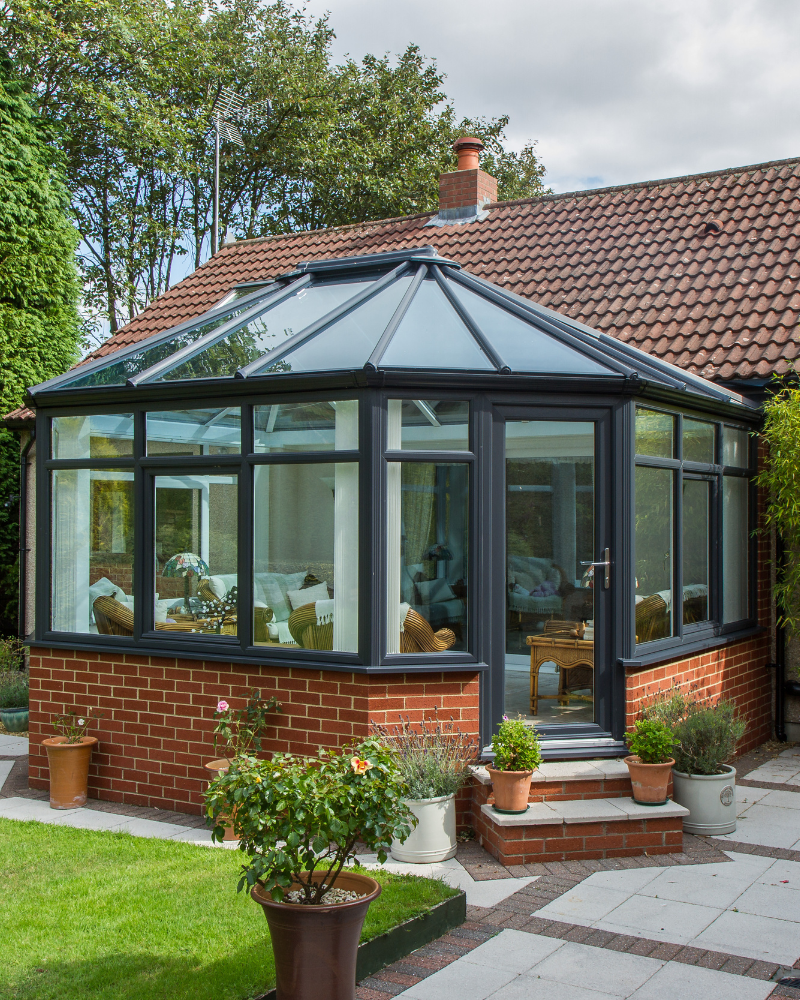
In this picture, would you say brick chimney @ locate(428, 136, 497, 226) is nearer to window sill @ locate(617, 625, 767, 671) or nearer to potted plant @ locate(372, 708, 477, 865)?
window sill @ locate(617, 625, 767, 671)

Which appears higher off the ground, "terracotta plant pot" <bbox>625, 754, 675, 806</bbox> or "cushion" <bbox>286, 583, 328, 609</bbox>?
"cushion" <bbox>286, 583, 328, 609</bbox>

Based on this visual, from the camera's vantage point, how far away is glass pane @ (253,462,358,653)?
5.77m

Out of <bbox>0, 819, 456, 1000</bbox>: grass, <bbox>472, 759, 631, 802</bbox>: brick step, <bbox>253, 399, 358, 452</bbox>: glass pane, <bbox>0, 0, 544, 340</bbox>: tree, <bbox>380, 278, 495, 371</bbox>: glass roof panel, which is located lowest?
<bbox>0, 819, 456, 1000</bbox>: grass

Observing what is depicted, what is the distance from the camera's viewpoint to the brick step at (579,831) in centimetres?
517

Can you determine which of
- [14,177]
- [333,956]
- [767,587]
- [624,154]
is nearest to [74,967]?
[333,956]

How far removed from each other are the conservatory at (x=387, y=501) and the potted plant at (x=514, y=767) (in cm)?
50

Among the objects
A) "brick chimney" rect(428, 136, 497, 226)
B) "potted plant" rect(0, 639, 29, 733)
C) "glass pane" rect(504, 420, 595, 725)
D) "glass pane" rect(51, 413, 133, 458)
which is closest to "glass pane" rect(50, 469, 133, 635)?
"glass pane" rect(51, 413, 133, 458)

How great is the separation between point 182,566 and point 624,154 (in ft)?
77.5

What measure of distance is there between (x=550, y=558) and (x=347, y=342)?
1932 millimetres

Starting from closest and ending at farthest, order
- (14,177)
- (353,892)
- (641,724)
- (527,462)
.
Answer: (353,892), (641,724), (527,462), (14,177)

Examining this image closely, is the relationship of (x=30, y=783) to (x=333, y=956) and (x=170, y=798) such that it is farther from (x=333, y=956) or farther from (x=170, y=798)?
(x=333, y=956)

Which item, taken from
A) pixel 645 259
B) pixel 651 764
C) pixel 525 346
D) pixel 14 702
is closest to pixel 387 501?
pixel 525 346

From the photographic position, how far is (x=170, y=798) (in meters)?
6.22

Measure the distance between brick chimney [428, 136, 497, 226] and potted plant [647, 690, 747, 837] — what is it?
307 inches
